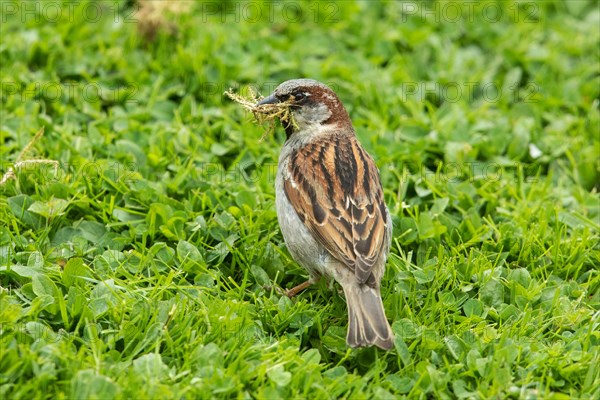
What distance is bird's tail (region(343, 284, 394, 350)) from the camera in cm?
446

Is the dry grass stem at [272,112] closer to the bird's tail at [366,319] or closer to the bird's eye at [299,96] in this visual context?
the bird's eye at [299,96]

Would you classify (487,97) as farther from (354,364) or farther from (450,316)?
(354,364)

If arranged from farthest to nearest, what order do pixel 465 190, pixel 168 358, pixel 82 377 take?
pixel 465 190 < pixel 168 358 < pixel 82 377

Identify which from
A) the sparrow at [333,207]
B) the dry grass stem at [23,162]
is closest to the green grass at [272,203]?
the dry grass stem at [23,162]

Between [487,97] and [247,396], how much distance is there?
4204mm

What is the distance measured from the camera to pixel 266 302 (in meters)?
4.93

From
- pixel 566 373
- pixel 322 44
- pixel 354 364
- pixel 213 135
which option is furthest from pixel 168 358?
pixel 322 44

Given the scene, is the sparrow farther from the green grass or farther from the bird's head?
the green grass

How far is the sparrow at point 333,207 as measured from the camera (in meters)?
4.71

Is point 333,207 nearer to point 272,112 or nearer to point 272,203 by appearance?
point 272,203

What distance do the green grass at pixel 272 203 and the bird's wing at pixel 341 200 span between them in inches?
14.5

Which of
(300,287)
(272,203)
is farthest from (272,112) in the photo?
(300,287)

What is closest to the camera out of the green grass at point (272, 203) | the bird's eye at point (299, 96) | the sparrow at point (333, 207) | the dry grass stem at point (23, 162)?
the green grass at point (272, 203)

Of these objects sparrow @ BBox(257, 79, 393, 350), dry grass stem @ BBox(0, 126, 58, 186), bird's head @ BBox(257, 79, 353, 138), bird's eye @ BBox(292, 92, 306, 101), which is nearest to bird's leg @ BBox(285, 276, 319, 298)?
sparrow @ BBox(257, 79, 393, 350)
